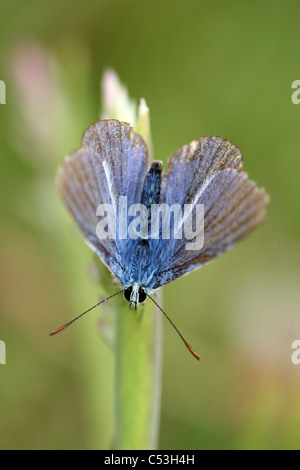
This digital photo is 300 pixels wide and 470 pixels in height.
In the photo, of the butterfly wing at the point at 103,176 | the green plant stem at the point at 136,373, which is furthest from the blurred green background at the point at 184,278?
the green plant stem at the point at 136,373

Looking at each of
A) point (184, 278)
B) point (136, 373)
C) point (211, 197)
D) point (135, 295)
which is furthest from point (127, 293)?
point (184, 278)

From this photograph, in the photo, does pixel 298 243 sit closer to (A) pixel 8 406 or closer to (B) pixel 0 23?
(A) pixel 8 406

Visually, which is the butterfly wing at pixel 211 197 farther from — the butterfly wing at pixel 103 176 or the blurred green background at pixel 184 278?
the blurred green background at pixel 184 278

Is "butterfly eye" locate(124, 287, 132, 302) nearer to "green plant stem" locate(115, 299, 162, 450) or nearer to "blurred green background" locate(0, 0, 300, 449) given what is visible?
"green plant stem" locate(115, 299, 162, 450)

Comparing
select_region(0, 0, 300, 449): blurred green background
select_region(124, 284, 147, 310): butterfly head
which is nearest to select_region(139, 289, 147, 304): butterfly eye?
select_region(124, 284, 147, 310): butterfly head

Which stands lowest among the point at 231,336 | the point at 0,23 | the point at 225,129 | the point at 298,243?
the point at 231,336
